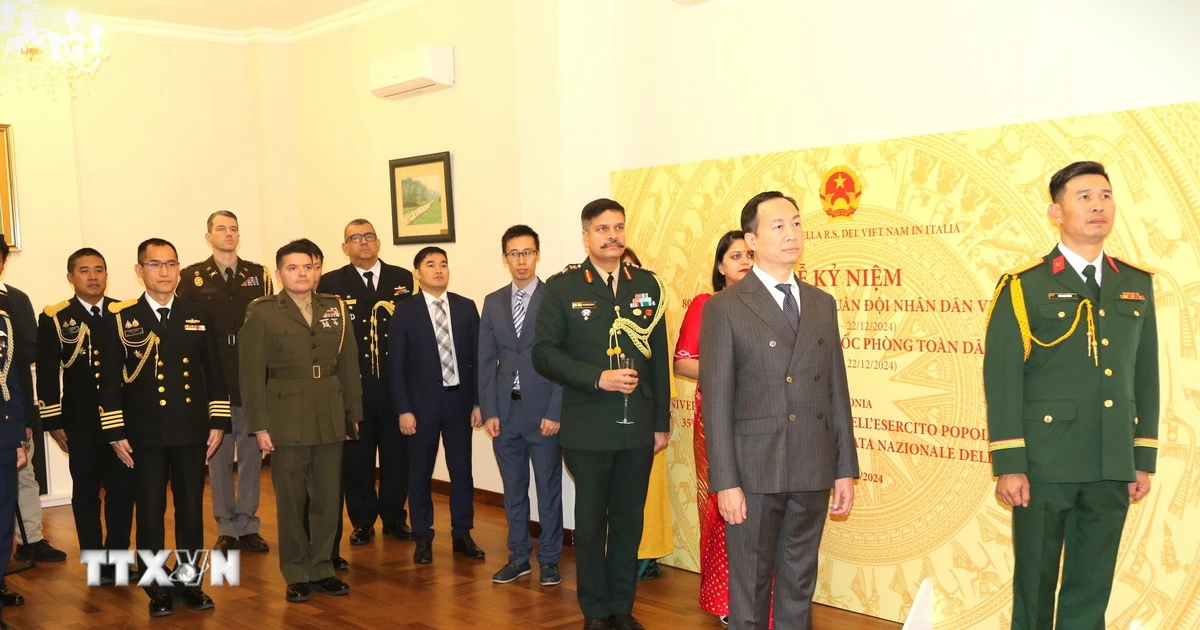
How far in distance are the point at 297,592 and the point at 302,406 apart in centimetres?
88

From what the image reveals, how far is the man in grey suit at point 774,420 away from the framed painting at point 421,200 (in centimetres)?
420

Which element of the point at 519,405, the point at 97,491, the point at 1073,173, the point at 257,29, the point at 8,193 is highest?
the point at 257,29

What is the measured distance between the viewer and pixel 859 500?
4.53 meters

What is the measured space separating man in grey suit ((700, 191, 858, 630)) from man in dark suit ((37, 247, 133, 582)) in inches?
127

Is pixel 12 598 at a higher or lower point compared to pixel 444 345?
lower

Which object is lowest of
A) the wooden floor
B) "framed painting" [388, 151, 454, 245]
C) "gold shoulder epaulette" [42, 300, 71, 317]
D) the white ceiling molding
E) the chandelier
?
the wooden floor

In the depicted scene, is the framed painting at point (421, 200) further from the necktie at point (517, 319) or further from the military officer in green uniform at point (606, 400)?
the military officer in green uniform at point (606, 400)

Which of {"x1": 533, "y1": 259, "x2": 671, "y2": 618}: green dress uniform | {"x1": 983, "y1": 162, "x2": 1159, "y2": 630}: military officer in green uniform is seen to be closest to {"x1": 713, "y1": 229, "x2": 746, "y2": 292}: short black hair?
{"x1": 533, "y1": 259, "x2": 671, "y2": 618}: green dress uniform

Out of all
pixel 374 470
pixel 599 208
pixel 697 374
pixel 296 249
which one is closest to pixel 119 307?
pixel 296 249

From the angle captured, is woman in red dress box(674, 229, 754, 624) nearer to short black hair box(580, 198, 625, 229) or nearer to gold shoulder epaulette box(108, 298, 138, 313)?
short black hair box(580, 198, 625, 229)

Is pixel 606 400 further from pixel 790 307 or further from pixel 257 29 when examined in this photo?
pixel 257 29

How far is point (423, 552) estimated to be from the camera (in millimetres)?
5523

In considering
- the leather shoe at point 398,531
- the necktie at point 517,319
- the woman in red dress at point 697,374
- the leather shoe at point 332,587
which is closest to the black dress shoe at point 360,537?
the leather shoe at point 398,531

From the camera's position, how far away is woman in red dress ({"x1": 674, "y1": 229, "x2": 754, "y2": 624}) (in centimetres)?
440
